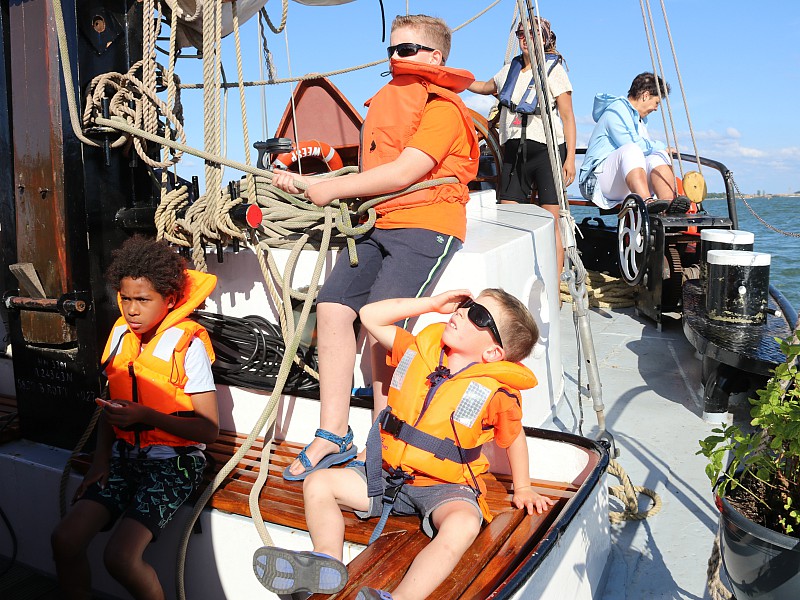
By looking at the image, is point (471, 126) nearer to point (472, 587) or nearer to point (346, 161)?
point (472, 587)

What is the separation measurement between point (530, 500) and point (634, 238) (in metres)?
2.85

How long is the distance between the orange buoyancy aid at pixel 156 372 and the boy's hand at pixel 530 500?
1101 mm

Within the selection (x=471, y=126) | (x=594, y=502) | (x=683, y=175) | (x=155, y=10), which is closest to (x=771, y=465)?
(x=594, y=502)

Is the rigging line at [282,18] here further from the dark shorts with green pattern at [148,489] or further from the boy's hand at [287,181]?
the dark shorts with green pattern at [148,489]

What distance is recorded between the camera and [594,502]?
2.20 m

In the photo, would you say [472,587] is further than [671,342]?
No

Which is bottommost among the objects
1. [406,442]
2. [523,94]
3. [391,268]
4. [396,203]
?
[406,442]

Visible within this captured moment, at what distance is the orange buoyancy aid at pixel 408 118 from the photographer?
2.53m

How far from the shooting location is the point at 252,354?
9.85 feet

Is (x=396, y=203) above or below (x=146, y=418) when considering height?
above

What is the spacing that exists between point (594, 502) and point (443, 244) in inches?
39.4

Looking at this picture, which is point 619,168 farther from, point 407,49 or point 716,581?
point 716,581

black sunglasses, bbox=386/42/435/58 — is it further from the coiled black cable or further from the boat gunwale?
the boat gunwale

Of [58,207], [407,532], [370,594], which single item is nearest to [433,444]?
[407,532]
